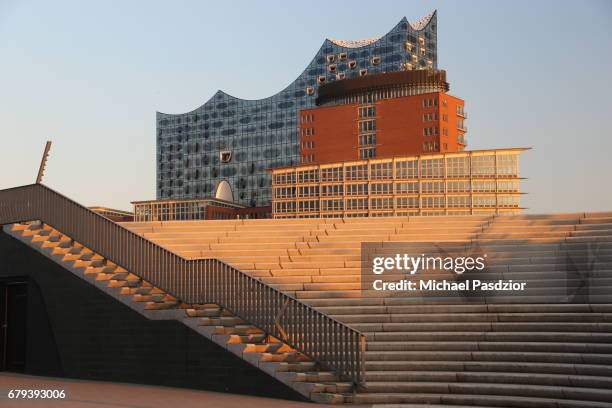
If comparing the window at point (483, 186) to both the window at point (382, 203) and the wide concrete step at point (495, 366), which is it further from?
the wide concrete step at point (495, 366)

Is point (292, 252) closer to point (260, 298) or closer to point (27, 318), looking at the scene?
point (260, 298)

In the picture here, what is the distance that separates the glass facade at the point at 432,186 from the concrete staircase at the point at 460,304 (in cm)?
9420

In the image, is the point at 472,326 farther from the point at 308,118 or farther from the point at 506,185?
the point at 308,118

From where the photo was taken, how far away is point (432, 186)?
115000 mm

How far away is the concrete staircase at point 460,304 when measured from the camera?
509 inches

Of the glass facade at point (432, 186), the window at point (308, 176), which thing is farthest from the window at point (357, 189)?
the window at point (308, 176)

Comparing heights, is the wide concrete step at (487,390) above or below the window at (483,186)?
below

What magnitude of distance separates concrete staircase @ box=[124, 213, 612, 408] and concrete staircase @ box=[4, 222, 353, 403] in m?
0.71

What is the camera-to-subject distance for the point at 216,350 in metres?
14.6

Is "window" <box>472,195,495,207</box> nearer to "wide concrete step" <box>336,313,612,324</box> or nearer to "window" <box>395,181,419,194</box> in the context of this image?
"window" <box>395,181,419,194</box>

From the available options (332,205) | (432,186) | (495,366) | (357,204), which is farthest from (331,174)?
(495,366)

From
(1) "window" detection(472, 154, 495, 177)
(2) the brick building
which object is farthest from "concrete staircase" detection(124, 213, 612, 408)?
(2) the brick building

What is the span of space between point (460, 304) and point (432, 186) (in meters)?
100

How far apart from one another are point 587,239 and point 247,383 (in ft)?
28.4
